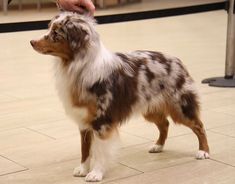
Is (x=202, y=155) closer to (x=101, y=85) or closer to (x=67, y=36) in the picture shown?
(x=101, y=85)

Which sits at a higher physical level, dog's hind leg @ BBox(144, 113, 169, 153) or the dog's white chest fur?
the dog's white chest fur

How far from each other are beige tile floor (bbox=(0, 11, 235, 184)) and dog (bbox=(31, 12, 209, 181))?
0.68 feet

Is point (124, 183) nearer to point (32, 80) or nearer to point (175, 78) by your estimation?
point (175, 78)

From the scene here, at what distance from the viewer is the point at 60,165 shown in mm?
3750

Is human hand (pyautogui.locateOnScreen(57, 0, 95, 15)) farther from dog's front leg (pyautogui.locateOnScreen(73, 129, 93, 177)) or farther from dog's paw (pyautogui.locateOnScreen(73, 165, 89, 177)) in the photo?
dog's paw (pyautogui.locateOnScreen(73, 165, 89, 177))

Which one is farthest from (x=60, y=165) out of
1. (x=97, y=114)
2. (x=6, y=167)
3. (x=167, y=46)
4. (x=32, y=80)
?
(x=167, y=46)

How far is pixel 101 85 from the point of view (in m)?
3.34

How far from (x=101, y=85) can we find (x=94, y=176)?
57 cm

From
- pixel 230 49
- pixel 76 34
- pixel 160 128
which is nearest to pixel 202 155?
pixel 160 128

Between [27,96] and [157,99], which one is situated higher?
[157,99]

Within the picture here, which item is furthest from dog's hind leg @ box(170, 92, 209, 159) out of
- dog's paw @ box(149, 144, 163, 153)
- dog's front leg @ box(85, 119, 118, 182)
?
dog's front leg @ box(85, 119, 118, 182)

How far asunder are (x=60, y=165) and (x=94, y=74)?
775 mm

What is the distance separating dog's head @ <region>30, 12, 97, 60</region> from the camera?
3.22 meters

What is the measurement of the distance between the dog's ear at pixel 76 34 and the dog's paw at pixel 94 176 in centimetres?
80
